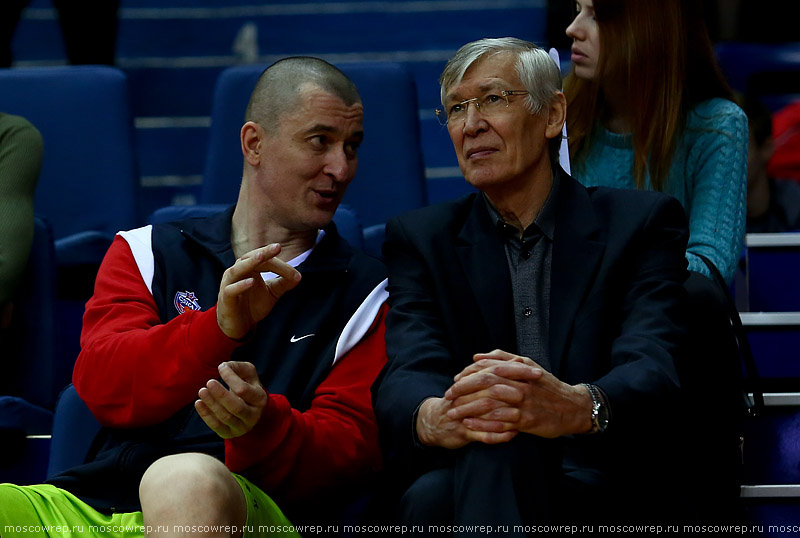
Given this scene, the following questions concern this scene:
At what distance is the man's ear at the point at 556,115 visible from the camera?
5.32ft

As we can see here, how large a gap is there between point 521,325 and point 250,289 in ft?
1.20

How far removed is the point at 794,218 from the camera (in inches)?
99.3

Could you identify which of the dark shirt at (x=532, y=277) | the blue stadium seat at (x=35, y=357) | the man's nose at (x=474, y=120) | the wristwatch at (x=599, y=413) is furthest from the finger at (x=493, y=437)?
the blue stadium seat at (x=35, y=357)

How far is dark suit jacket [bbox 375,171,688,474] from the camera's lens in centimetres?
141

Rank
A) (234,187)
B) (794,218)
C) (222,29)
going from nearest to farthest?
1. (234,187)
2. (794,218)
3. (222,29)

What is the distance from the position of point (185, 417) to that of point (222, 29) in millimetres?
2598

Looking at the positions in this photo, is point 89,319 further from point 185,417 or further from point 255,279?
point 255,279

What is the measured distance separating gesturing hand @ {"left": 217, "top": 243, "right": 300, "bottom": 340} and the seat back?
95 cm

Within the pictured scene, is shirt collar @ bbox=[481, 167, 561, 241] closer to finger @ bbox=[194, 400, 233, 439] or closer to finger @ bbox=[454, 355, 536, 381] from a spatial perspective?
finger @ bbox=[454, 355, 536, 381]

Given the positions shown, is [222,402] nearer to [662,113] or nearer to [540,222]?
[540,222]

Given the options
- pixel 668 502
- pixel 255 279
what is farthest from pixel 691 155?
pixel 255 279

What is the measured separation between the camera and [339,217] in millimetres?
1989

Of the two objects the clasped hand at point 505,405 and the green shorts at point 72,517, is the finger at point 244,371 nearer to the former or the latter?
the green shorts at point 72,517

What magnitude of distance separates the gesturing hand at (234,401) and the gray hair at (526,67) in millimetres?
520
